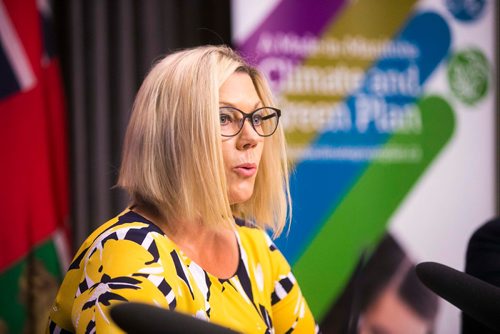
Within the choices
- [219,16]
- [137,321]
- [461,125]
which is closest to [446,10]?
[461,125]

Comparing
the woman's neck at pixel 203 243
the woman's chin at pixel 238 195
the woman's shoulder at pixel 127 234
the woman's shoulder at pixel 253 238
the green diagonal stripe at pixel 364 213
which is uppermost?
the woman's chin at pixel 238 195

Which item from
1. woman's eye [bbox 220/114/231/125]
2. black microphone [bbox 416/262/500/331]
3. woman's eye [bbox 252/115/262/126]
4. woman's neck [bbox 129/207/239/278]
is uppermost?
woman's eye [bbox 220/114/231/125]

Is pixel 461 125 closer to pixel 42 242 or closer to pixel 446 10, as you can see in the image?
pixel 446 10

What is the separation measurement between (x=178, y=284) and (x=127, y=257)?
92mm

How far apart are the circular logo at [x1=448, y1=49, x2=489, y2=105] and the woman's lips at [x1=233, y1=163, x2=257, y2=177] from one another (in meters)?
1.95

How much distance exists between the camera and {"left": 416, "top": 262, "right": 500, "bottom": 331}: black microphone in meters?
0.66

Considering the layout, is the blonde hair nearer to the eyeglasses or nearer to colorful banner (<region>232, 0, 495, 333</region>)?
the eyeglasses

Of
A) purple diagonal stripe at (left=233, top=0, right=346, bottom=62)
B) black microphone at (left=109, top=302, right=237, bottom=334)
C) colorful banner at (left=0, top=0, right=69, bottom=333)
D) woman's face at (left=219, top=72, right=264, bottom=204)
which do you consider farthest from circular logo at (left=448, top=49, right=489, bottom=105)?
black microphone at (left=109, top=302, right=237, bottom=334)

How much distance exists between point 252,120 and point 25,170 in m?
1.55

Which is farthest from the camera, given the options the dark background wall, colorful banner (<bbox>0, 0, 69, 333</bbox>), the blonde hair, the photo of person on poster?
the dark background wall

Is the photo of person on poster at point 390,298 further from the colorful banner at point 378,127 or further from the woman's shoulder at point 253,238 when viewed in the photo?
the woman's shoulder at point 253,238

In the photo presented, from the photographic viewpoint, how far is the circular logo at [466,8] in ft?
9.62

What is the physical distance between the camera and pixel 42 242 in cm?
257

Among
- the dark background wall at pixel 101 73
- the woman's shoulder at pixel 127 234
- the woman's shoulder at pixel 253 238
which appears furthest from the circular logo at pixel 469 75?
the woman's shoulder at pixel 127 234
